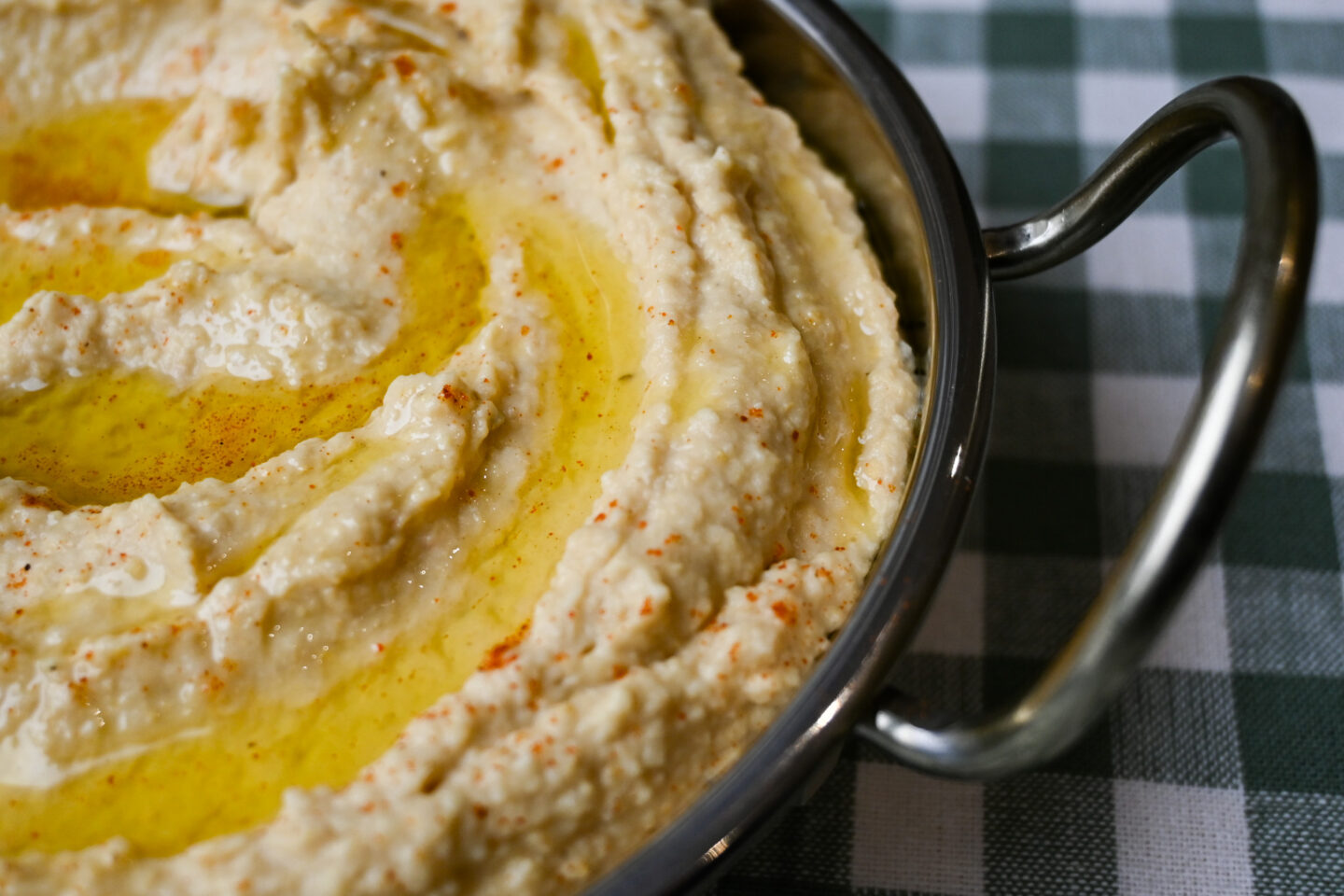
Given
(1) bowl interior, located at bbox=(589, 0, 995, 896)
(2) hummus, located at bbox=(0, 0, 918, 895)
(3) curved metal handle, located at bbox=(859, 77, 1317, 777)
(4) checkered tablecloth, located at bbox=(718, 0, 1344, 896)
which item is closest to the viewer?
(3) curved metal handle, located at bbox=(859, 77, 1317, 777)

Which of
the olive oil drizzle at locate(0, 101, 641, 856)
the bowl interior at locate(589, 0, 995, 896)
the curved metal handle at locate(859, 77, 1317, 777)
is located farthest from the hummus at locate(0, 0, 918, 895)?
the curved metal handle at locate(859, 77, 1317, 777)

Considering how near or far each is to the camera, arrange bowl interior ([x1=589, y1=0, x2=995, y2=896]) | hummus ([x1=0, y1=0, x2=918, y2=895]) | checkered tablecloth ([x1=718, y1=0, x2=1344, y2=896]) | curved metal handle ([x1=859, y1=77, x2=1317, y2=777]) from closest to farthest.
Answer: curved metal handle ([x1=859, y1=77, x2=1317, y2=777]), bowl interior ([x1=589, y1=0, x2=995, y2=896]), hummus ([x1=0, y1=0, x2=918, y2=895]), checkered tablecloth ([x1=718, y1=0, x2=1344, y2=896])

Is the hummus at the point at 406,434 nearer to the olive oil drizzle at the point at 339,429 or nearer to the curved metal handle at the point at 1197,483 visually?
the olive oil drizzle at the point at 339,429

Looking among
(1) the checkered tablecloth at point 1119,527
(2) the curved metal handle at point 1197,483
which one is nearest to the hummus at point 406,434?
(2) the curved metal handle at point 1197,483

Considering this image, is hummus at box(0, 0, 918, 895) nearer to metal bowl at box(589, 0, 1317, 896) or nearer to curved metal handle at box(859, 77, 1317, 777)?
metal bowl at box(589, 0, 1317, 896)

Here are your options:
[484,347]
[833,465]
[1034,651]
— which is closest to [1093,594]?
[1034,651]

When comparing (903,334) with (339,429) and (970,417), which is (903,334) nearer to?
(970,417)

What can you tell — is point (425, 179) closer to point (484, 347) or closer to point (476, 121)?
point (476, 121)
